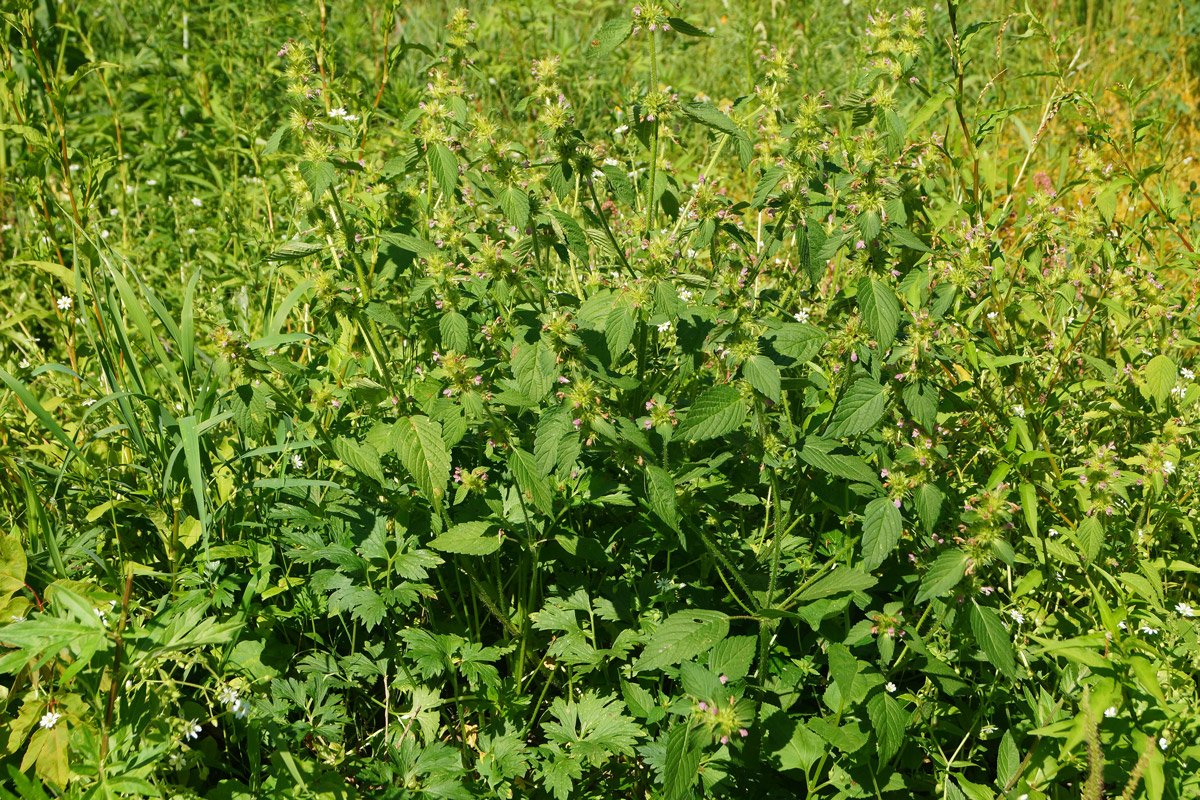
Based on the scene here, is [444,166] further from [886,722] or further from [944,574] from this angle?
[886,722]

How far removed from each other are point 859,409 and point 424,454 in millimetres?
849

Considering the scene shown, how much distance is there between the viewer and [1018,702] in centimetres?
207

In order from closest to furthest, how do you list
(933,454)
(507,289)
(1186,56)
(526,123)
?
(933,454)
(507,289)
(526,123)
(1186,56)

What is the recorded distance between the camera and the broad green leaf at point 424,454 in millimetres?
1824

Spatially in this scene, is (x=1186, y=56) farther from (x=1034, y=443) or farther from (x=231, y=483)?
(x=231, y=483)

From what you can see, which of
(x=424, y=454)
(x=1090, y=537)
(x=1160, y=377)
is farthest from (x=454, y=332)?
(x=1160, y=377)

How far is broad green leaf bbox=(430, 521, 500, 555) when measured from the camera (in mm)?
1991

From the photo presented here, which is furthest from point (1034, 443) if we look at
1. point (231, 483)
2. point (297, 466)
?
point (231, 483)

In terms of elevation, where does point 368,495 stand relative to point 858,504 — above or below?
below

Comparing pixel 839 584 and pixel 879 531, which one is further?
pixel 839 584

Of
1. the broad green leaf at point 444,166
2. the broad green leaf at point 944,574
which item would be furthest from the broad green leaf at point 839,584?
the broad green leaf at point 444,166

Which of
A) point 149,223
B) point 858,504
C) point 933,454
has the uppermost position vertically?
point 933,454

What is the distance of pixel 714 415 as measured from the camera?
1679mm

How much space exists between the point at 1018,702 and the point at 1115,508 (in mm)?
541
